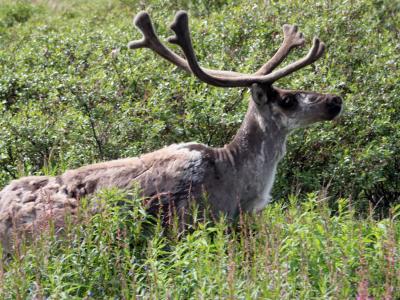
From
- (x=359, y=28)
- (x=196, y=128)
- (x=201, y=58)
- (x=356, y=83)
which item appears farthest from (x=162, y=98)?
(x=359, y=28)

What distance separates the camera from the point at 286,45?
25.6 feet

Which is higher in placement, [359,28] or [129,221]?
[359,28]

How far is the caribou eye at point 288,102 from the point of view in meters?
7.10

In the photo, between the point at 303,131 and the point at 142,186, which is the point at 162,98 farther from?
the point at 142,186

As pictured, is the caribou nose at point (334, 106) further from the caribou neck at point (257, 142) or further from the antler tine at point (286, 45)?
the antler tine at point (286, 45)

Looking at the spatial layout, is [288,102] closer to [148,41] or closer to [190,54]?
[190,54]

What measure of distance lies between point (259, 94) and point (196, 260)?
2.01 metres

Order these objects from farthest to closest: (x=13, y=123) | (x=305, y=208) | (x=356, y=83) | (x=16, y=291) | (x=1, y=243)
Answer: (x=356, y=83)
(x=13, y=123)
(x=305, y=208)
(x=1, y=243)
(x=16, y=291)

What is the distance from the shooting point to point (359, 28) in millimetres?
10195

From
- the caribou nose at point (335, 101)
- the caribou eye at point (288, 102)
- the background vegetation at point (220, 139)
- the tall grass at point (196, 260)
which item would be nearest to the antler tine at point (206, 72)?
the caribou eye at point (288, 102)

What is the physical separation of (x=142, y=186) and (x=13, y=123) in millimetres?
2451

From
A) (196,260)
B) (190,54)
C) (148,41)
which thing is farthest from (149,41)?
(196,260)

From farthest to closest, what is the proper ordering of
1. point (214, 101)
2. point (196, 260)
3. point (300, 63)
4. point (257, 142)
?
1. point (214, 101)
2. point (300, 63)
3. point (257, 142)
4. point (196, 260)

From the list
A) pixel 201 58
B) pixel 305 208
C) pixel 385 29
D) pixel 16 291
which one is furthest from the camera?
pixel 385 29
